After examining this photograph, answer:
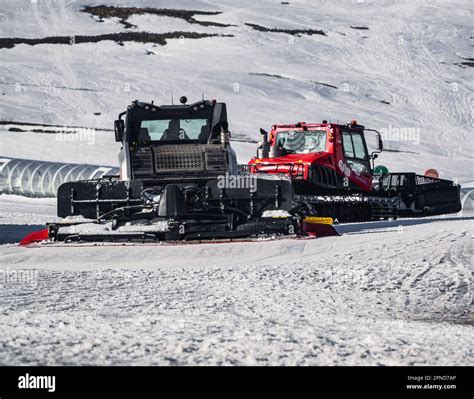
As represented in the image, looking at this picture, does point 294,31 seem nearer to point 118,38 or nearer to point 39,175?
point 118,38

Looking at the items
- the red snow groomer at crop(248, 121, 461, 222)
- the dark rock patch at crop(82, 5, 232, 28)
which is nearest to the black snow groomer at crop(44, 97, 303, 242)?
the red snow groomer at crop(248, 121, 461, 222)

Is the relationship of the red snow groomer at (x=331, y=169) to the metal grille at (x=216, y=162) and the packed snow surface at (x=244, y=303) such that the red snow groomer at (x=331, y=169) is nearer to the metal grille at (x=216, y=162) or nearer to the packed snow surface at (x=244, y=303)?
the metal grille at (x=216, y=162)

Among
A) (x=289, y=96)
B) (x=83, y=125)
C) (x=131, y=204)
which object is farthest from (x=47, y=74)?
(x=131, y=204)

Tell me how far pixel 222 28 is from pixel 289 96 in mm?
15113

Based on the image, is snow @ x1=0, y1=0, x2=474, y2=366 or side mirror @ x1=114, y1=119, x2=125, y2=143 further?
side mirror @ x1=114, y1=119, x2=125, y2=143

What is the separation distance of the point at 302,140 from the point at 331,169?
965 millimetres

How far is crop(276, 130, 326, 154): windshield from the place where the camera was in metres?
18.2

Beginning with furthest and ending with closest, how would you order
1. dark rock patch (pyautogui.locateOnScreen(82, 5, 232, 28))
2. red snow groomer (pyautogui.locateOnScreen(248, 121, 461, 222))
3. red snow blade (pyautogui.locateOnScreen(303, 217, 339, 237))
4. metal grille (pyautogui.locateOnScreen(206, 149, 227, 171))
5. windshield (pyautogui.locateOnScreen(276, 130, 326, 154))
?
dark rock patch (pyautogui.locateOnScreen(82, 5, 232, 28)) → windshield (pyautogui.locateOnScreen(276, 130, 326, 154)) → red snow groomer (pyautogui.locateOnScreen(248, 121, 461, 222)) → metal grille (pyautogui.locateOnScreen(206, 149, 227, 171)) → red snow blade (pyautogui.locateOnScreen(303, 217, 339, 237))

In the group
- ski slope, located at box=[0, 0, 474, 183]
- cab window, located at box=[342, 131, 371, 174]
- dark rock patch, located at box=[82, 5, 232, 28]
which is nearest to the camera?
cab window, located at box=[342, 131, 371, 174]

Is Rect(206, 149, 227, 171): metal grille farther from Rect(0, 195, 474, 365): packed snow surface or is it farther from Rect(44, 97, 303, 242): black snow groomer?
Rect(0, 195, 474, 365): packed snow surface

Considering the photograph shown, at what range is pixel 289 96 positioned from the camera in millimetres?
47719

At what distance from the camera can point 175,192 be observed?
12930 millimetres
